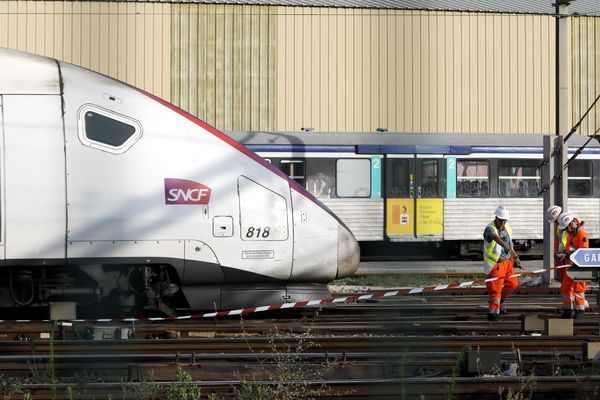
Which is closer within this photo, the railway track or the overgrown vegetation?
the overgrown vegetation

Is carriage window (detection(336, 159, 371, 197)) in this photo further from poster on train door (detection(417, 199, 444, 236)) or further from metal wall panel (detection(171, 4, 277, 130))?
metal wall panel (detection(171, 4, 277, 130))

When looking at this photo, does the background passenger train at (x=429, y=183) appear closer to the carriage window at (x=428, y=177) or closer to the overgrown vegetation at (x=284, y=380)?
the carriage window at (x=428, y=177)

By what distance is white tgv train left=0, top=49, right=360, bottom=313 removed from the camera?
400 inches

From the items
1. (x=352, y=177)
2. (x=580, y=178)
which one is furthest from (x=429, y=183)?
(x=580, y=178)

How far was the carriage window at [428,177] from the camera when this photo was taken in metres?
21.4

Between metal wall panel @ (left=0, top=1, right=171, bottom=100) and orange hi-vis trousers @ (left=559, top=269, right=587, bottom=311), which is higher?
metal wall panel @ (left=0, top=1, right=171, bottom=100)

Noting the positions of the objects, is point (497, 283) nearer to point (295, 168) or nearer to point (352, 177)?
point (295, 168)

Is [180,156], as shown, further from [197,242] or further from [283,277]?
[283,277]

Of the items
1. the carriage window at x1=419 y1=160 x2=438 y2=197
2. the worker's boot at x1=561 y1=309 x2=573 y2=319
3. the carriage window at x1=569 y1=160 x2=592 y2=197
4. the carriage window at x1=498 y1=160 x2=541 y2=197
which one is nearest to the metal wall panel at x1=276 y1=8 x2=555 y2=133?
the carriage window at x1=498 y1=160 x2=541 y2=197

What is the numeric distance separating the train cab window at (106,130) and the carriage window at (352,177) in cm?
1083

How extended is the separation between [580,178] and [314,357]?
14.7 metres

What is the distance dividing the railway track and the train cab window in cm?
185

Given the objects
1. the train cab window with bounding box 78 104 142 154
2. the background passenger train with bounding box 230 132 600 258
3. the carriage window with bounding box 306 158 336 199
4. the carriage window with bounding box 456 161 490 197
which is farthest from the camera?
the carriage window with bounding box 456 161 490 197

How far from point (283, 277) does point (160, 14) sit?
1622 centimetres
